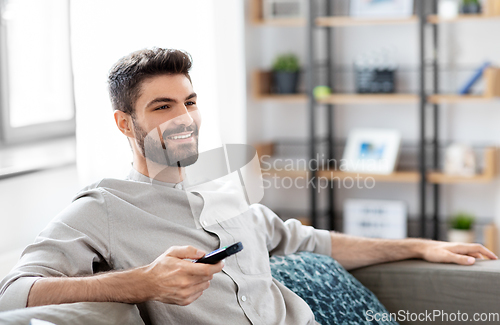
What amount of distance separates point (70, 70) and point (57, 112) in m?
0.18

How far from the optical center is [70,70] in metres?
2.32

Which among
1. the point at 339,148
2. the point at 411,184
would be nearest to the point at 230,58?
the point at 339,148

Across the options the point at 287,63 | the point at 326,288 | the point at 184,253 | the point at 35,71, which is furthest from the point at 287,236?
the point at 287,63

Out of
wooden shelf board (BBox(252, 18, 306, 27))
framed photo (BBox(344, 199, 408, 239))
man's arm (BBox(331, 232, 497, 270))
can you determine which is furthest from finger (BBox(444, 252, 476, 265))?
wooden shelf board (BBox(252, 18, 306, 27))

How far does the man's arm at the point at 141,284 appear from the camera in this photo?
40.0 inches

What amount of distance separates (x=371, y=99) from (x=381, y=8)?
1.56ft

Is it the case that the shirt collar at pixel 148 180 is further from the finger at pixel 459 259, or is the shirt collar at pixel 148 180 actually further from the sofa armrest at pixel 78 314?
the finger at pixel 459 259

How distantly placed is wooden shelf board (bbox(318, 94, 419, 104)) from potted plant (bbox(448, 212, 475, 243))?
2.07 feet

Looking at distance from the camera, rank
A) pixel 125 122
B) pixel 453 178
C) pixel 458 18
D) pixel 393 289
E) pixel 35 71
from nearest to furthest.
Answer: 1. pixel 125 122
2. pixel 393 289
3. pixel 35 71
4. pixel 458 18
5. pixel 453 178

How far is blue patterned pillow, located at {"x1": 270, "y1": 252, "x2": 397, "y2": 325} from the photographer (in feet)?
4.67

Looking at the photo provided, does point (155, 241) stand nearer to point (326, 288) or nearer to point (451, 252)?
point (326, 288)

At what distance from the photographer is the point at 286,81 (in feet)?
10.7

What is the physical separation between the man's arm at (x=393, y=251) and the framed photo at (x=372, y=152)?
4.90ft

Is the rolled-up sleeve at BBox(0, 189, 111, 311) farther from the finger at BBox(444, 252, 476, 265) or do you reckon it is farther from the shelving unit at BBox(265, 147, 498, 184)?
the shelving unit at BBox(265, 147, 498, 184)
